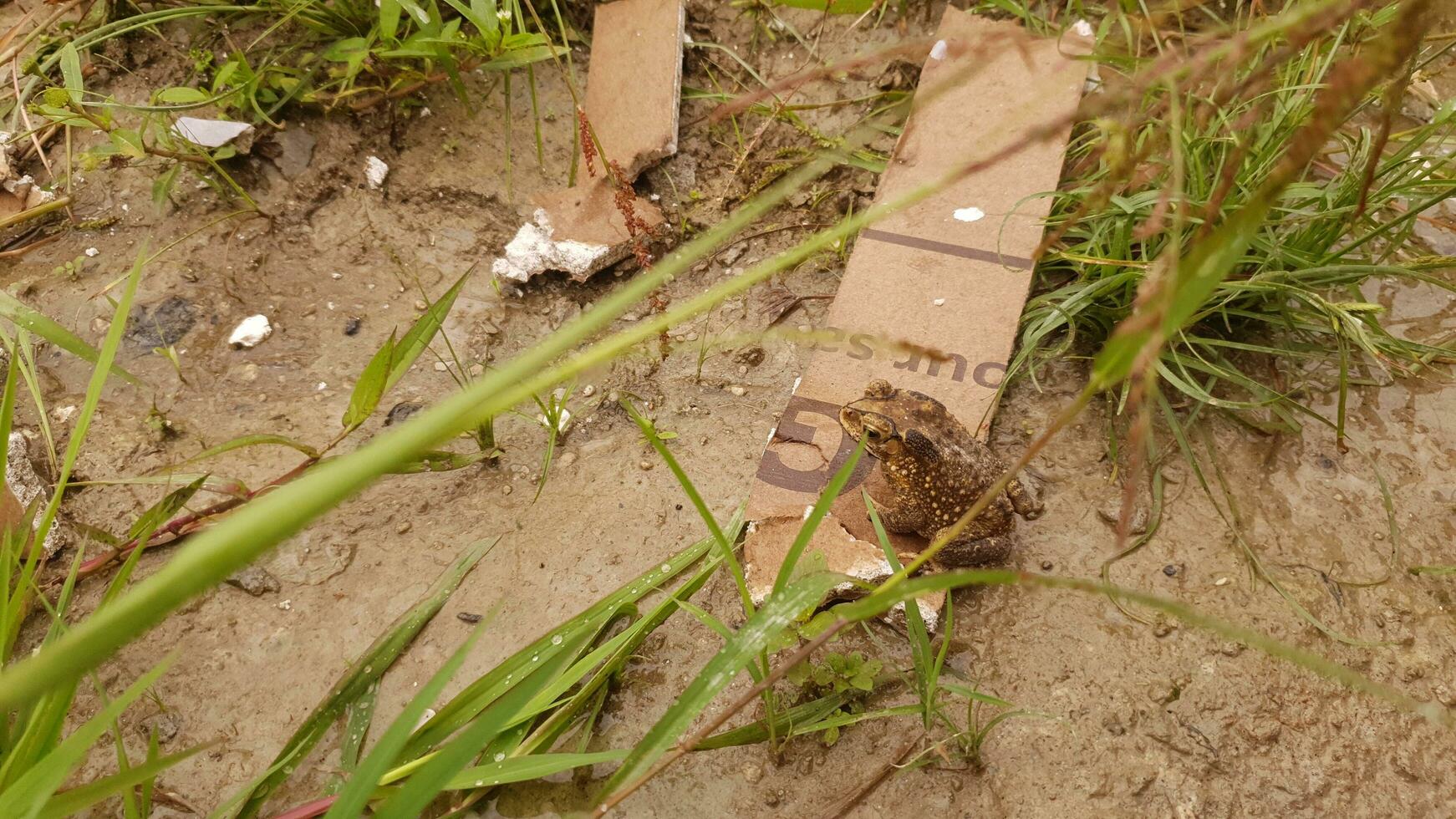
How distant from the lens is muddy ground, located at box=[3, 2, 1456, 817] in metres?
1.64

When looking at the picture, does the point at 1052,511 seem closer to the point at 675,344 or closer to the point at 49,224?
the point at 675,344

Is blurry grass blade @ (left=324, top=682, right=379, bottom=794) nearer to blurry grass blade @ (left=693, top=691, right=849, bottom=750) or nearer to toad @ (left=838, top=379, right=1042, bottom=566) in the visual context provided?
blurry grass blade @ (left=693, top=691, right=849, bottom=750)

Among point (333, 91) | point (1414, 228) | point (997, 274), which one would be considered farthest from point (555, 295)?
point (1414, 228)

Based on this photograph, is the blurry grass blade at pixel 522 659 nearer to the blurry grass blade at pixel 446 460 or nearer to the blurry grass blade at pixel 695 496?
the blurry grass blade at pixel 695 496

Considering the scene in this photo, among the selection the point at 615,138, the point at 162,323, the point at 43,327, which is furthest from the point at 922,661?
the point at 162,323

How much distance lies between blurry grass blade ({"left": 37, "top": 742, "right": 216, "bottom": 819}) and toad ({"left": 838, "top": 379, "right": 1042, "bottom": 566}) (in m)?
1.34

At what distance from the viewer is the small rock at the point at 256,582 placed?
192 cm

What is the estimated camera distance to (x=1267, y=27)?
0.80 m

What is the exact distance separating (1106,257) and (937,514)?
873 mm

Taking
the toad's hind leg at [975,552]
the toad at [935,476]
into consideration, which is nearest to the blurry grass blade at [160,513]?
the toad at [935,476]

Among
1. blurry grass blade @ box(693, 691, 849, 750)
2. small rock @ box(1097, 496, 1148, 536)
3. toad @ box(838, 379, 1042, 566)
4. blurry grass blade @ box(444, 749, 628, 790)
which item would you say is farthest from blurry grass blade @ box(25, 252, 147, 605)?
small rock @ box(1097, 496, 1148, 536)

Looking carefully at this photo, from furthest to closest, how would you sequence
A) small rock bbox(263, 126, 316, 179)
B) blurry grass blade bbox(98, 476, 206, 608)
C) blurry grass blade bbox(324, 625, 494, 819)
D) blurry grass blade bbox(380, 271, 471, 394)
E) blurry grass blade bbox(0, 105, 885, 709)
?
Result: small rock bbox(263, 126, 316, 179)
blurry grass blade bbox(380, 271, 471, 394)
blurry grass blade bbox(98, 476, 206, 608)
blurry grass blade bbox(324, 625, 494, 819)
blurry grass blade bbox(0, 105, 885, 709)

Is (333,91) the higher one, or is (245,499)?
(333,91)

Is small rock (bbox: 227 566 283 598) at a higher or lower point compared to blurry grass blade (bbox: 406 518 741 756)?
lower
